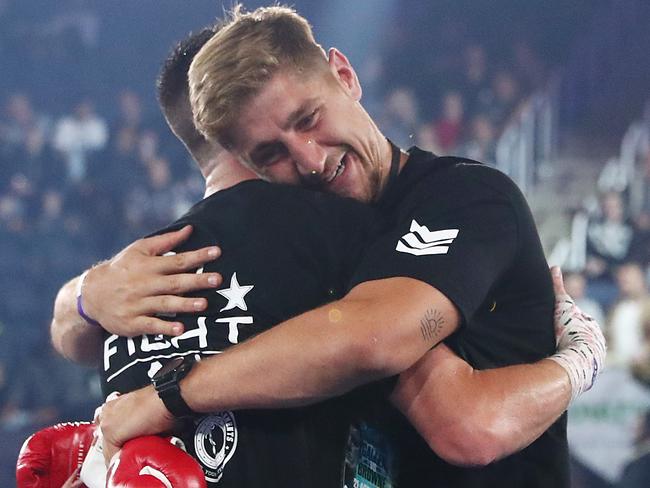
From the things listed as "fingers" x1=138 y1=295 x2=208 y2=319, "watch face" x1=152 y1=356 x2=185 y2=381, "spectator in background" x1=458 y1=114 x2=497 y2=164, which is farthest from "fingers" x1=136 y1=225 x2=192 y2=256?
"spectator in background" x1=458 y1=114 x2=497 y2=164

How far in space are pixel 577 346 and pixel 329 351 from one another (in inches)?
23.7

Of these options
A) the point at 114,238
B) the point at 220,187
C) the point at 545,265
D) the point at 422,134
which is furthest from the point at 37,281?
the point at 545,265

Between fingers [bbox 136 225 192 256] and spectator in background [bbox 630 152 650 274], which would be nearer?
fingers [bbox 136 225 192 256]

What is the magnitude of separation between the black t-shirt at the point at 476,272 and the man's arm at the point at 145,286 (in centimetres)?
34

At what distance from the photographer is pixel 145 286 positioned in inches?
73.4

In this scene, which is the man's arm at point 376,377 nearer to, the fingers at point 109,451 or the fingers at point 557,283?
the fingers at point 109,451

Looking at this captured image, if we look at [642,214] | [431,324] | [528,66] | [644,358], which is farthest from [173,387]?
[528,66]

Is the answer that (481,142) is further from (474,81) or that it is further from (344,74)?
(344,74)

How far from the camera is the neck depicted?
2.02 m

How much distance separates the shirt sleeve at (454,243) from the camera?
1639mm

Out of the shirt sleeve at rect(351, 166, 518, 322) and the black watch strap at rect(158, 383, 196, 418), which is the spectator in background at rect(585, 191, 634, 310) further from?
the black watch strap at rect(158, 383, 196, 418)

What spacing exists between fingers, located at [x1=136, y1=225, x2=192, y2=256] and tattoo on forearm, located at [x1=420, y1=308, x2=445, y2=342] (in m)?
0.54

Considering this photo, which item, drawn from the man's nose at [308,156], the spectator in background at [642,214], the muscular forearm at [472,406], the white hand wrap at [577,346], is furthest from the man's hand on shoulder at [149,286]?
the spectator in background at [642,214]

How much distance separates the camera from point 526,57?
Answer: 7.55 meters
